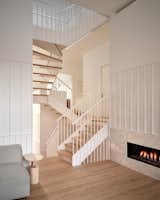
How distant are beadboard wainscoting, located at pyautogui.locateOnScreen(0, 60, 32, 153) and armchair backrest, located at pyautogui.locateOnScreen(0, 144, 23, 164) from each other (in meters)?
0.38

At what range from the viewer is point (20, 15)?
12.3ft

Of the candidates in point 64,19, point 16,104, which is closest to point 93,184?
point 16,104

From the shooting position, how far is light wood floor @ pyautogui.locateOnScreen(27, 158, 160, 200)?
2998 mm

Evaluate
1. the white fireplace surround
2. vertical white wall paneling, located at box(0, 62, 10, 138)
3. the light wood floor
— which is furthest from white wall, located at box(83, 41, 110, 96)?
vertical white wall paneling, located at box(0, 62, 10, 138)

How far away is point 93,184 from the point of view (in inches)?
136

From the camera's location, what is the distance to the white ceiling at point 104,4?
450 cm

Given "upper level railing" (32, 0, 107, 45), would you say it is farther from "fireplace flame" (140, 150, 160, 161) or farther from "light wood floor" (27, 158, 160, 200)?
"fireplace flame" (140, 150, 160, 161)

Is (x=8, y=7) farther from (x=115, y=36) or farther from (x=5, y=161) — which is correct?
(x=5, y=161)

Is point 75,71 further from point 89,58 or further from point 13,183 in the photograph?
point 13,183

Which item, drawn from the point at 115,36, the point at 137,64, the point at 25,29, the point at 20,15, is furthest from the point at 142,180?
the point at 20,15

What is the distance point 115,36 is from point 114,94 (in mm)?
1526

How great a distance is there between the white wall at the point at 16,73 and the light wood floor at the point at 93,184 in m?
0.89

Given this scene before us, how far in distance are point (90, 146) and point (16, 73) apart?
8.29 feet

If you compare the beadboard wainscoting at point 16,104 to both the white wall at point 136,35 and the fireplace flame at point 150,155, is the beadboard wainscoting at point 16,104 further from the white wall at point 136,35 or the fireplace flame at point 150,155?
the fireplace flame at point 150,155
